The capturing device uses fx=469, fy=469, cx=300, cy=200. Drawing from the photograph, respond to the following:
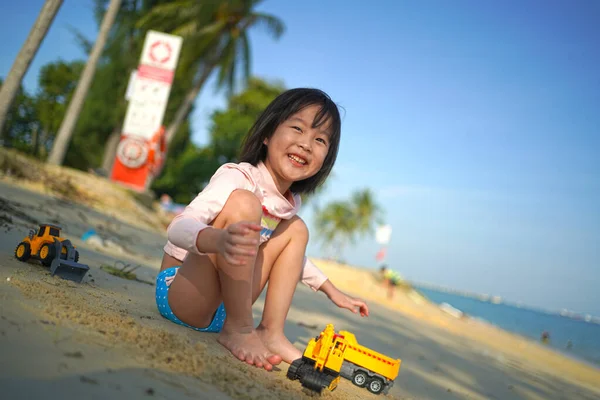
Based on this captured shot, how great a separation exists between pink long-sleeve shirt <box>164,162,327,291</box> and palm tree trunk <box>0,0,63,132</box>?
6911mm

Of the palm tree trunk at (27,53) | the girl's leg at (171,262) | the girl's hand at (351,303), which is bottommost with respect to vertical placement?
the girl's leg at (171,262)

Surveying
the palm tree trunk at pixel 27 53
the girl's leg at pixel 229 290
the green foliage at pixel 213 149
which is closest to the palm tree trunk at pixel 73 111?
the palm tree trunk at pixel 27 53

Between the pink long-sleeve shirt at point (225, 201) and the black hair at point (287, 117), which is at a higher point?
the black hair at point (287, 117)

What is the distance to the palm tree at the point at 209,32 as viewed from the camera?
51.3ft

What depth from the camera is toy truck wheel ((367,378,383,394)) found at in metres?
2.18

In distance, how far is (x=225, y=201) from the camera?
1.89 meters

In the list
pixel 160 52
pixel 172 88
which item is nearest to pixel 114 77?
pixel 172 88

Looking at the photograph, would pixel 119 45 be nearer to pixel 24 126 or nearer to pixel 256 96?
pixel 24 126

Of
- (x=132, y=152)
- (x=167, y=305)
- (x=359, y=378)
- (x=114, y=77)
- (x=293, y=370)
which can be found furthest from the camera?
(x=114, y=77)

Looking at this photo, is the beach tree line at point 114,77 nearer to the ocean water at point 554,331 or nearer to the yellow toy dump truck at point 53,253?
the yellow toy dump truck at point 53,253

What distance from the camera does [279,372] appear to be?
1.95m

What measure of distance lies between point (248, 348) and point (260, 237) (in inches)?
19.1

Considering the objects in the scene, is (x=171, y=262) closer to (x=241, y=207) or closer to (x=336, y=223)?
(x=241, y=207)

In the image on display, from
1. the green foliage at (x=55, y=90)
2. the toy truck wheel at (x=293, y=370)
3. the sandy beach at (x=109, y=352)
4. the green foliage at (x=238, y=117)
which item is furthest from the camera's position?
the green foliage at (x=238, y=117)
